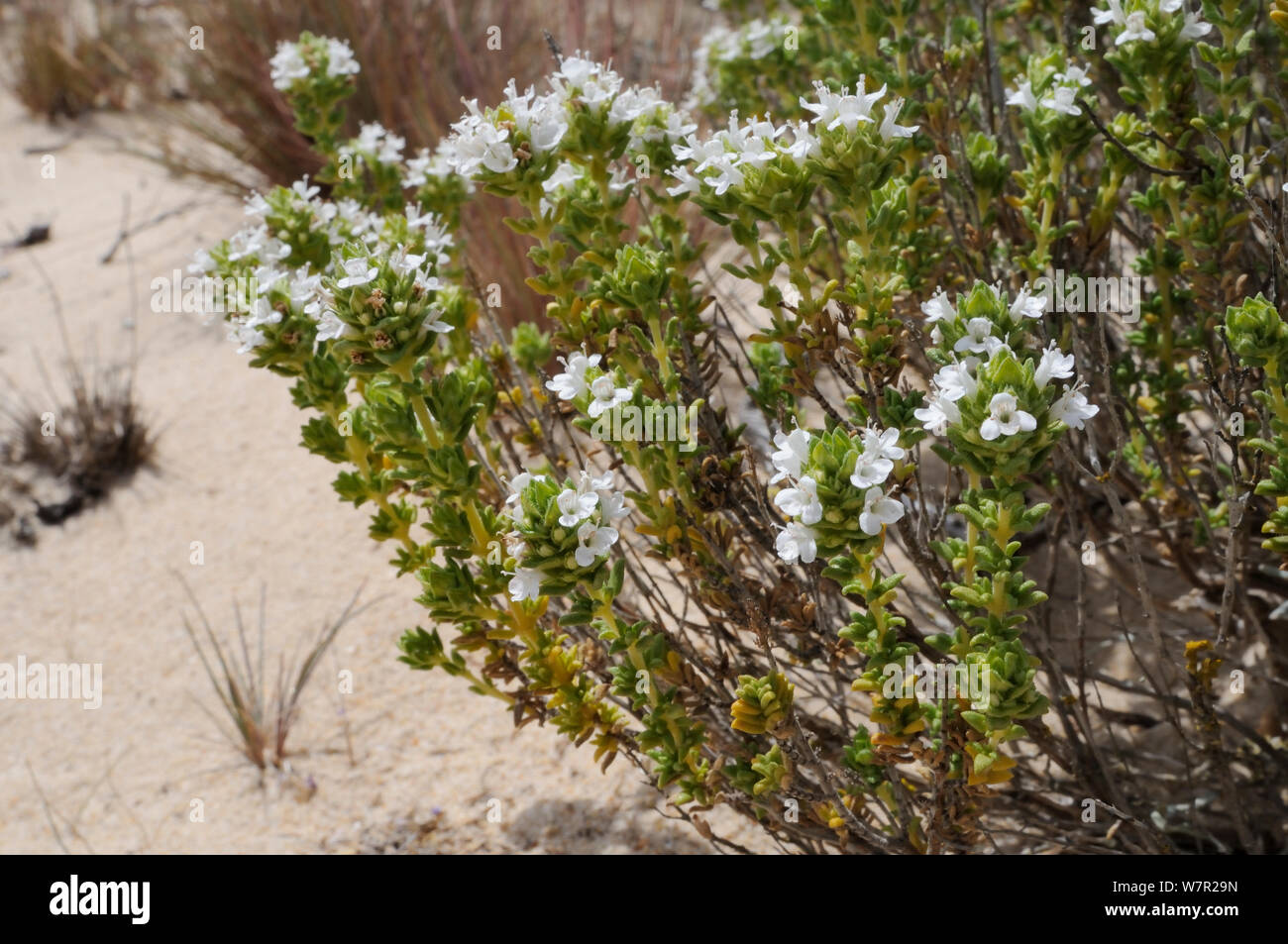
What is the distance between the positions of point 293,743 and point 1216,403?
2.39 meters

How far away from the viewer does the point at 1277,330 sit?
5.33 feet

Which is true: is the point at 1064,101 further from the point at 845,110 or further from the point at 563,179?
the point at 563,179

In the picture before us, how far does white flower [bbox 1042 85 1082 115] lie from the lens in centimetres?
194

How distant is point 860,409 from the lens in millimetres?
1777

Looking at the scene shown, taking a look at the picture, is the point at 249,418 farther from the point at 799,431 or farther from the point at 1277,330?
the point at 1277,330

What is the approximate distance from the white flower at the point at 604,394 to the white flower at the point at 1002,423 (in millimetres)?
551

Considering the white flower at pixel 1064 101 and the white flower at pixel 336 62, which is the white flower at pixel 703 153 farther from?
the white flower at pixel 336 62

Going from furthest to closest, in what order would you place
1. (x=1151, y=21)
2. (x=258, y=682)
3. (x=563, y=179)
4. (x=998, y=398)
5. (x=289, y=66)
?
(x=258, y=682) < (x=289, y=66) < (x=563, y=179) < (x=1151, y=21) < (x=998, y=398)

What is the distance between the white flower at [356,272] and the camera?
166 cm

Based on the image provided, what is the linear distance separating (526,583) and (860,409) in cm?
59

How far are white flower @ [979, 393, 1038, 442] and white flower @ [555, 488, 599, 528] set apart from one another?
1.81ft

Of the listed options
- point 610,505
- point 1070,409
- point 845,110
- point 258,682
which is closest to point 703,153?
point 845,110
